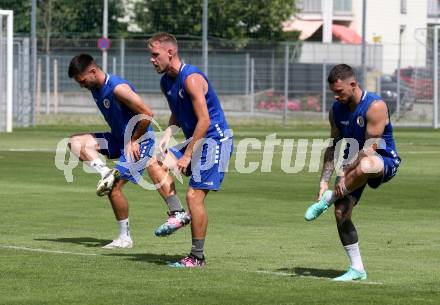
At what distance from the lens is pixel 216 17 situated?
57.4 m

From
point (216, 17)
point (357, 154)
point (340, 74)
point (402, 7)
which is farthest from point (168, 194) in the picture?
point (402, 7)

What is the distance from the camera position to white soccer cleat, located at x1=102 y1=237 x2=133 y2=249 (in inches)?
570

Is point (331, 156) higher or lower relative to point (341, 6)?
lower

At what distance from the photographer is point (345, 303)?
10547mm

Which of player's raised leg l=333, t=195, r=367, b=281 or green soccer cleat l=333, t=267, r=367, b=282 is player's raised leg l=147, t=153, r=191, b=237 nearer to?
player's raised leg l=333, t=195, r=367, b=281

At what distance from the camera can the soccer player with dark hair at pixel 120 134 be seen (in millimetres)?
14305

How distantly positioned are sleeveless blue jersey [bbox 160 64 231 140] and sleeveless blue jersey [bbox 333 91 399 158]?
4.40 ft

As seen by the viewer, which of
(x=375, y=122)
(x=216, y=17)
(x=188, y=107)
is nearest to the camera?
(x=375, y=122)

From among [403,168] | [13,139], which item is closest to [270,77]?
[13,139]

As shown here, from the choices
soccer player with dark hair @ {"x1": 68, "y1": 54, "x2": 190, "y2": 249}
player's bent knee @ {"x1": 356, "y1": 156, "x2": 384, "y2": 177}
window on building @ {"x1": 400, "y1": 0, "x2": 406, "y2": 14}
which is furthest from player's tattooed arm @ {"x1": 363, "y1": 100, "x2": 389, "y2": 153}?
window on building @ {"x1": 400, "y1": 0, "x2": 406, "y2": 14}

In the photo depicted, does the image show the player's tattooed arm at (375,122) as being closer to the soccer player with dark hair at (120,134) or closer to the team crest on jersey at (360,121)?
the team crest on jersey at (360,121)

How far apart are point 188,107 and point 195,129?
371 millimetres

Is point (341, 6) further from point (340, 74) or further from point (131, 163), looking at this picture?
point (340, 74)

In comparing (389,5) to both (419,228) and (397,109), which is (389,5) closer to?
(397,109)
